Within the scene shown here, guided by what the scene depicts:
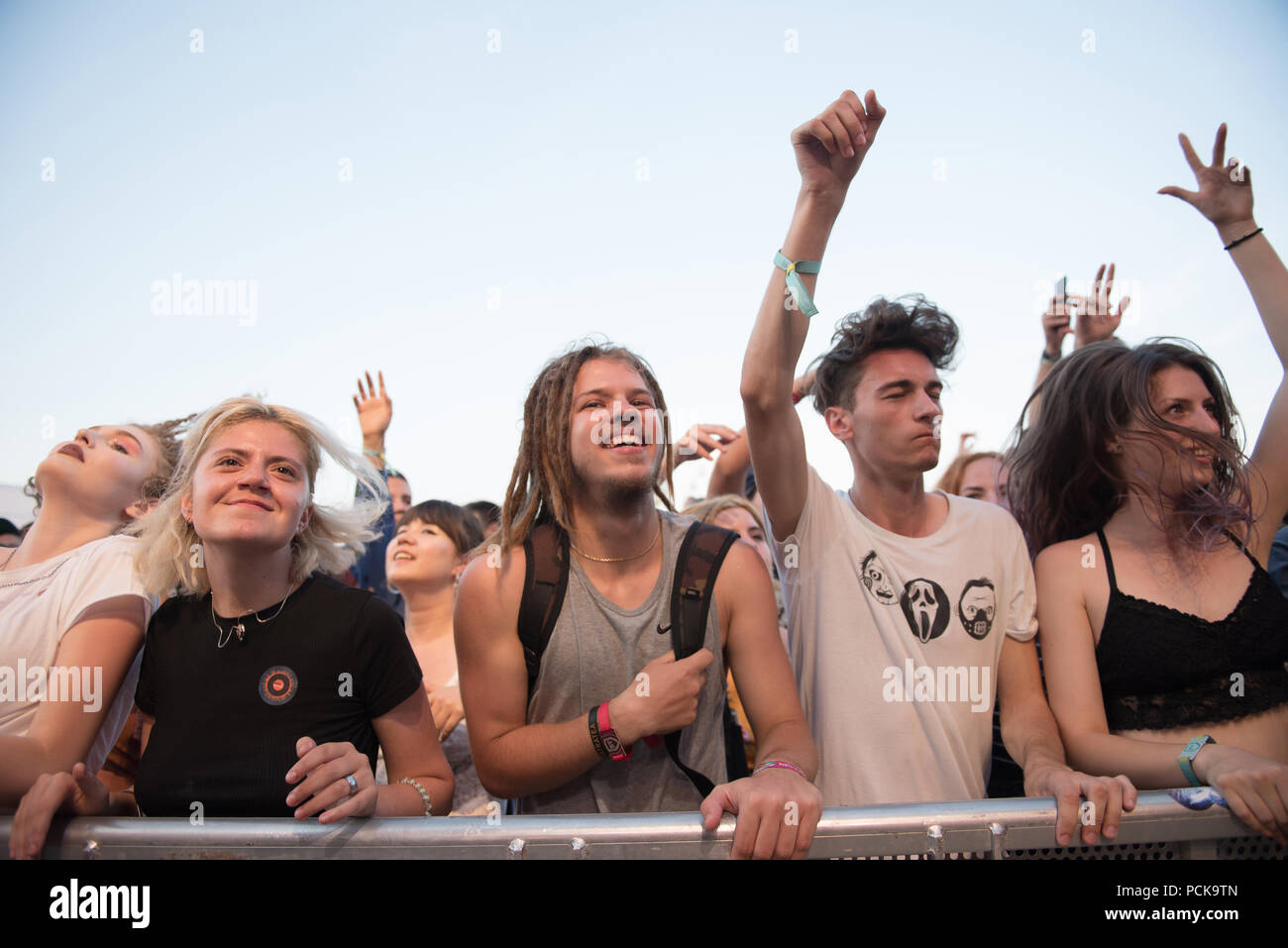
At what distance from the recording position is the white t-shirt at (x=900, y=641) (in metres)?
2.46

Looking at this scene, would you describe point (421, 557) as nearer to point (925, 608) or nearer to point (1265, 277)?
point (925, 608)

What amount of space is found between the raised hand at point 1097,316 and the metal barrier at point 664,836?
2.55m

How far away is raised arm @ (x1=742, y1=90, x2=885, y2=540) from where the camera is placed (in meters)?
2.29

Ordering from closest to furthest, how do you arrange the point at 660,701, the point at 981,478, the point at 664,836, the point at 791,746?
the point at 664,836 → the point at 660,701 → the point at 791,746 → the point at 981,478

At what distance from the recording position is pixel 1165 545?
2555 mm

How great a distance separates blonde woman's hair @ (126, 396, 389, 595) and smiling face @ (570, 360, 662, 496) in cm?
84

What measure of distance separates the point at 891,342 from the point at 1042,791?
1647mm

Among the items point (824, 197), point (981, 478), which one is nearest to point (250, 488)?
point (824, 197)

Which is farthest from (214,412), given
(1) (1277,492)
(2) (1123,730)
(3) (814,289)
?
(1) (1277,492)

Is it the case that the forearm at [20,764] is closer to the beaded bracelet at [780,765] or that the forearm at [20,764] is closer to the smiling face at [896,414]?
the beaded bracelet at [780,765]

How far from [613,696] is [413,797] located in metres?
0.59

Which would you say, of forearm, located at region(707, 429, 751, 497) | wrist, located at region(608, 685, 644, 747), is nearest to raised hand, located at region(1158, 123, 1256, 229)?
forearm, located at region(707, 429, 751, 497)
